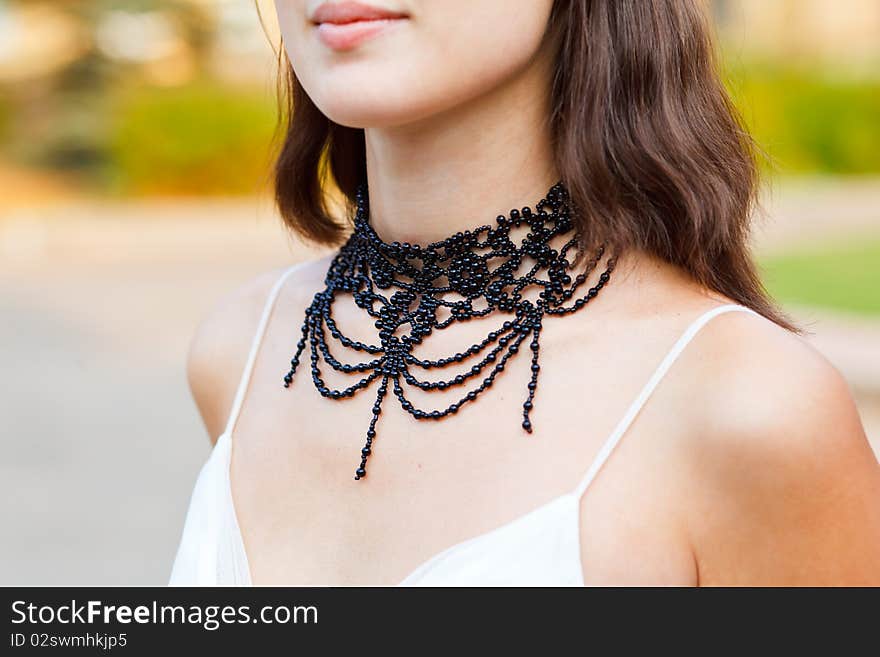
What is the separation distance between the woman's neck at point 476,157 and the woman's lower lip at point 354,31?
155 millimetres

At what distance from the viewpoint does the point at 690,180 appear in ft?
5.33

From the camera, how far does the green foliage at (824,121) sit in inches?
609

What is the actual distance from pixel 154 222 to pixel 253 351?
11837mm

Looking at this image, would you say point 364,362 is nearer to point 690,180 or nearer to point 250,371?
point 250,371

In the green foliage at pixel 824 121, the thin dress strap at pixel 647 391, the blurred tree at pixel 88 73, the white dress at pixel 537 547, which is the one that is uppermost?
the blurred tree at pixel 88 73

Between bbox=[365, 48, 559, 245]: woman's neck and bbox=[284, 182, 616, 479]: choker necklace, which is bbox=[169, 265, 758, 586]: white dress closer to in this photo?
bbox=[284, 182, 616, 479]: choker necklace

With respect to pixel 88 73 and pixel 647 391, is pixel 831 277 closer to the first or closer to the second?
pixel 647 391

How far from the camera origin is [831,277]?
28.8ft

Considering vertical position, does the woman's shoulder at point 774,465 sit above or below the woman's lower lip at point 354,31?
below

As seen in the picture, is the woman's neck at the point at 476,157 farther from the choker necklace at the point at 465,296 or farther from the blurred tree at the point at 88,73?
the blurred tree at the point at 88,73

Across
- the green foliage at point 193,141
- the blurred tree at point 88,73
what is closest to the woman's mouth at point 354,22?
the green foliage at point 193,141

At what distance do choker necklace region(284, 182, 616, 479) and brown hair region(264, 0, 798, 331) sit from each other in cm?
6

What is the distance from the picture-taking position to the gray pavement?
18.7 ft

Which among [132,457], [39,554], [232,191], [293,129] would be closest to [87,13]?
[232,191]
